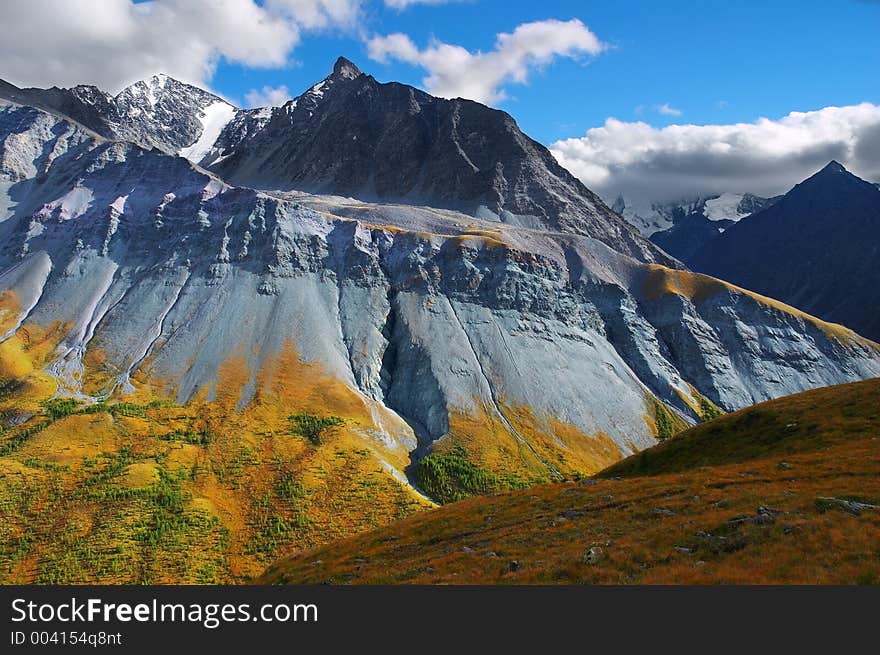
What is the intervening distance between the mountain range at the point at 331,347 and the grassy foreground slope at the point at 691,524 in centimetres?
4296

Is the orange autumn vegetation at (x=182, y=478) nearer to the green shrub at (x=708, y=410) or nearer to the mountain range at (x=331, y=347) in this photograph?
the mountain range at (x=331, y=347)

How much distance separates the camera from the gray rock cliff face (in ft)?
390

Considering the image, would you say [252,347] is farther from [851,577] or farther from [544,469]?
[851,577]

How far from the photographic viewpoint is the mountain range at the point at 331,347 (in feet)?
312

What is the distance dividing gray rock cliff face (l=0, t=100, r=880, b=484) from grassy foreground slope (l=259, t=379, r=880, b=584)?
6031cm

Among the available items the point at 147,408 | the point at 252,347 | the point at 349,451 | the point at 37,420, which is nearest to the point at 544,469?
the point at 349,451

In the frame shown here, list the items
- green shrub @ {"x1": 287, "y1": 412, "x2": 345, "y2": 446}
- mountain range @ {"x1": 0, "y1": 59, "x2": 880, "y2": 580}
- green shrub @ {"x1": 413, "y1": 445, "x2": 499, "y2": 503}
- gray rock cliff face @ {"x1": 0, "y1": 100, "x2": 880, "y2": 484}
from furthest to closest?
gray rock cliff face @ {"x1": 0, "y1": 100, "x2": 880, "y2": 484}, green shrub @ {"x1": 287, "y1": 412, "x2": 345, "y2": 446}, mountain range @ {"x1": 0, "y1": 59, "x2": 880, "y2": 580}, green shrub @ {"x1": 413, "y1": 445, "x2": 499, "y2": 503}

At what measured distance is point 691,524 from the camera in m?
26.5

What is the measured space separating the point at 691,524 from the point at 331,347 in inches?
4069

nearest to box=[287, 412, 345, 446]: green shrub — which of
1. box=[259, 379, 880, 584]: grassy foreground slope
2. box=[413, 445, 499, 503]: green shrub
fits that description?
box=[413, 445, 499, 503]: green shrub

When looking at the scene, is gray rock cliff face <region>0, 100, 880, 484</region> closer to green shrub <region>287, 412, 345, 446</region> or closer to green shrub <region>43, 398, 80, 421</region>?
green shrub <region>43, 398, 80, 421</region>

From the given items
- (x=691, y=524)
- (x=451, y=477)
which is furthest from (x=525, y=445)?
(x=691, y=524)

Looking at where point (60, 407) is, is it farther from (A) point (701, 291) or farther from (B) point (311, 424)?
(A) point (701, 291)

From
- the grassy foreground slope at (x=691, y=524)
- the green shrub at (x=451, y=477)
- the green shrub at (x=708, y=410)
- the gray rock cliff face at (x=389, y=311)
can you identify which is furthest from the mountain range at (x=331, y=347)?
the grassy foreground slope at (x=691, y=524)
